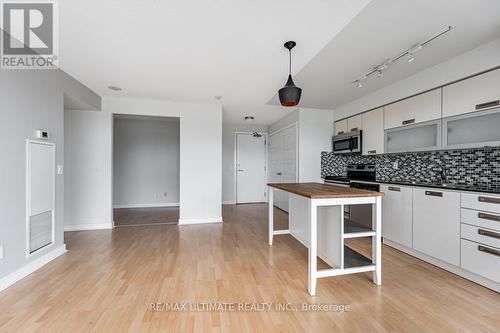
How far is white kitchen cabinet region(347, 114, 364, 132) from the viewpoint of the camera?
370cm

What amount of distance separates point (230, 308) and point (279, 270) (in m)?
0.77

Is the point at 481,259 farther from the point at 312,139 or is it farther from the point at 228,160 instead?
the point at 228,160

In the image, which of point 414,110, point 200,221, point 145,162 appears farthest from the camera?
point 145,162

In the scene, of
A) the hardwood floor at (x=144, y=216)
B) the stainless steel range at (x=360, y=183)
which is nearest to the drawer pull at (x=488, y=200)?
the stainless steel range at (x=360, y=183)

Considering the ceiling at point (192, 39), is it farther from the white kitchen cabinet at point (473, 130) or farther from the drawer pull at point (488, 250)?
the drawer pull at point (488, 250)

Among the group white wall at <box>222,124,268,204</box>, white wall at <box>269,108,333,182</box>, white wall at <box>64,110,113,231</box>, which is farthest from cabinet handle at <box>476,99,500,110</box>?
white wall at <box>64,110,113,231</box>

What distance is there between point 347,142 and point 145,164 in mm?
5087

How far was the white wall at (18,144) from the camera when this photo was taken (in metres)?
1.94

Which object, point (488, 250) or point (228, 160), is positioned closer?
point (488, 250)

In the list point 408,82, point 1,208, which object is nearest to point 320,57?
point 408,82

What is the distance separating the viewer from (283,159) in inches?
207

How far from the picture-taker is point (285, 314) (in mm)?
1587

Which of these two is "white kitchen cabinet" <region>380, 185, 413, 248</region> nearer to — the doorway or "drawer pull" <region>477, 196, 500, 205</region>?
"drawer pull" <region>477, 196, 500, 205</region>

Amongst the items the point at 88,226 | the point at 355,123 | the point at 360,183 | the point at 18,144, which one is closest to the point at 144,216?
the point at 88,226
